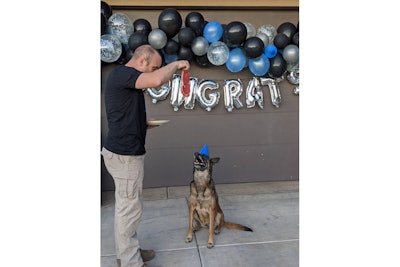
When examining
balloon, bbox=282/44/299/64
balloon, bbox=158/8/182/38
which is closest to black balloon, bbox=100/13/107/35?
balloon, bbox=158/8/182/38

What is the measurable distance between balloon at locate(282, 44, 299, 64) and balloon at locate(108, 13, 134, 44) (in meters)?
2.24

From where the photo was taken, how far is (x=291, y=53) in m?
4.71

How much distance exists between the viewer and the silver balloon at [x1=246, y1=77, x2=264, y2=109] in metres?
5.43

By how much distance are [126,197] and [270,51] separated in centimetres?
317

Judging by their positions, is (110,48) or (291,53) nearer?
(110,48)

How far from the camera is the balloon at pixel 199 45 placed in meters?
4.61

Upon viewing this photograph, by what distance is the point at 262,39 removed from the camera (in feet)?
15.9

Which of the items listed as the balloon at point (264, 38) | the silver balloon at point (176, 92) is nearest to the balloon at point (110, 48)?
the silver balloon at point (176, 92)

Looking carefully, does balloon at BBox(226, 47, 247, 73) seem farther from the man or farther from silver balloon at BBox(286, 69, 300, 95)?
the man

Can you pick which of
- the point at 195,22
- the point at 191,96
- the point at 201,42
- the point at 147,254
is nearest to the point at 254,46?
the point at 201,42

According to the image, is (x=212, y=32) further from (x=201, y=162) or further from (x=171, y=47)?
(x=201, y=162)

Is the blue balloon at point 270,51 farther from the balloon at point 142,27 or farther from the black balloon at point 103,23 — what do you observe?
the black balloon at point 103,23

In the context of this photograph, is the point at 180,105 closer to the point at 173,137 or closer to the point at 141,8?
the point at 173,137

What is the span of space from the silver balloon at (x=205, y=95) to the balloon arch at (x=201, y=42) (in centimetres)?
32
